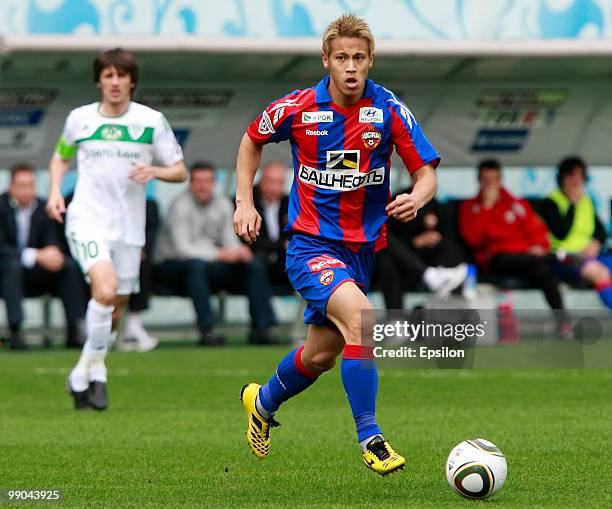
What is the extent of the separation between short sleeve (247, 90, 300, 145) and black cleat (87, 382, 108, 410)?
3033 millimetres

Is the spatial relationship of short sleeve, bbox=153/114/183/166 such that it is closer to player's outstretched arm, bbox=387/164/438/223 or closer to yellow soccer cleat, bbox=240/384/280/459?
yellow soccer cleat, bbox=240/384/280/459

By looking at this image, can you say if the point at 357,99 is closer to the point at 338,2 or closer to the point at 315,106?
the point at 315,106

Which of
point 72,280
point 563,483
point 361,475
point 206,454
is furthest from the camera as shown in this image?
point 72,280

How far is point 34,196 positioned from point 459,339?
Result: 7879mm

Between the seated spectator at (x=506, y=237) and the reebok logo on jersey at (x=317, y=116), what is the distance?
27.2 feet

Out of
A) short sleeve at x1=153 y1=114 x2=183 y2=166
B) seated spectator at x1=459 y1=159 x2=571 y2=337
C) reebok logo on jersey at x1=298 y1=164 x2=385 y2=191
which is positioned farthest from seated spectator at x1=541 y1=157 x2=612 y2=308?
reebok logo on jersey at x1=298 y1=164 x2=385 y2=191

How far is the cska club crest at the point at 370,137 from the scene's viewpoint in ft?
21.8

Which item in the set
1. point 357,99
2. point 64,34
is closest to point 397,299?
point 64,34

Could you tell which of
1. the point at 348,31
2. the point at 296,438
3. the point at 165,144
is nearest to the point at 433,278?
the point at 165,144

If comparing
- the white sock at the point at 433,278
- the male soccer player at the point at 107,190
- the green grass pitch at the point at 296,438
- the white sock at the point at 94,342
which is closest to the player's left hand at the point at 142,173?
the male soccer player at the point at 107,190

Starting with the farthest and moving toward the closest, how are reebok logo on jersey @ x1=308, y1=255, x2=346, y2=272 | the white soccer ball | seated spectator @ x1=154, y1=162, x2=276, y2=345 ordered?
seated spectator @ x1=154, y1=162, x2=276, y2=345 → reebok logo on jersey @ x1=308, y1=255, x2=346, y2=272 → the white soccer ball

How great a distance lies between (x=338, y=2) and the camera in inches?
579

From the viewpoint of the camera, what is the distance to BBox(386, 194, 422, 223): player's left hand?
6102 mm

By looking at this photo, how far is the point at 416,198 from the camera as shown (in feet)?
20.6
